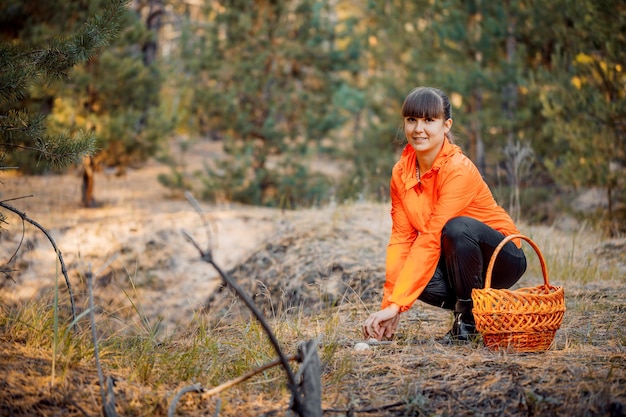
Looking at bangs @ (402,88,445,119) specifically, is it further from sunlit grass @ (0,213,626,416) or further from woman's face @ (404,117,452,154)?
sunlit grass @ (0,213,626,416)

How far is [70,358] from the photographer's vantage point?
225 centimetres

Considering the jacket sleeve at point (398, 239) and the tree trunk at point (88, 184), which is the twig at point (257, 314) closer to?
the jacket sleeve at point (398, 239)

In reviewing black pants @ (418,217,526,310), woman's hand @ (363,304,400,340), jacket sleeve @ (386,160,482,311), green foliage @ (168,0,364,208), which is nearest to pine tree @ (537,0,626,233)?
green foliage @ (168,0,364,208)

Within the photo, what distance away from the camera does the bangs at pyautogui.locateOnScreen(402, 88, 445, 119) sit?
9.68 feet

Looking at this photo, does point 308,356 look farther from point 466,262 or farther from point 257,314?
point 466,262

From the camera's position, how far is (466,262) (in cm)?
294

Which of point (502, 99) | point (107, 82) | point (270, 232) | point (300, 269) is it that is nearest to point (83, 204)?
point (107, 82)

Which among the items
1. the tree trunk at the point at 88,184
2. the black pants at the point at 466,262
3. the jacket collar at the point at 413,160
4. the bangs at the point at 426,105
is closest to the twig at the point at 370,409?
the black pants at the point at 466,262

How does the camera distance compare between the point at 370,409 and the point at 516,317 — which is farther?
the point at 516,317

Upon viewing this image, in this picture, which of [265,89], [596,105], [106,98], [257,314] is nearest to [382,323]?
[257,314]

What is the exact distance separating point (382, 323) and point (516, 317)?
594 millimetres

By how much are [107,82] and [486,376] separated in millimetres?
7458

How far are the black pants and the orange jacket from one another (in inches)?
3.0

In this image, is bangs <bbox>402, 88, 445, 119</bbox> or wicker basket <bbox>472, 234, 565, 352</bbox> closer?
wicker basket <bbox>472, 234, 565, 352</bbox>
